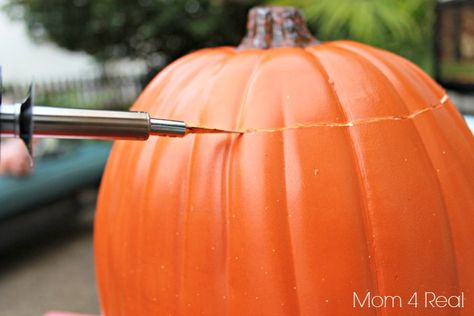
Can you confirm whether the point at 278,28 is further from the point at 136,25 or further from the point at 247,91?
the point at 136,25

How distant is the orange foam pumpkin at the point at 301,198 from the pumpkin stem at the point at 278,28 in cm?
9

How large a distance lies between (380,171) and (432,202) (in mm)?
78

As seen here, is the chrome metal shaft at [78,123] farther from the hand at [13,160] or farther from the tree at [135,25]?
the tree at [135,25]

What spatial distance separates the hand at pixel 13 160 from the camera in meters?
2.67

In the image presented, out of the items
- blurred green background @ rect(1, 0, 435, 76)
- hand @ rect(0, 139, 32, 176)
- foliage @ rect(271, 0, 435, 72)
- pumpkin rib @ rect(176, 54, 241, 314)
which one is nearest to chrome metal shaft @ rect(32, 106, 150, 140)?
pumpkin rib @ rect(176, 54, 241, 314)

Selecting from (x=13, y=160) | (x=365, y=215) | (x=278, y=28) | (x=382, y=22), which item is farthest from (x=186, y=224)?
Answer: (x=13, y=160)

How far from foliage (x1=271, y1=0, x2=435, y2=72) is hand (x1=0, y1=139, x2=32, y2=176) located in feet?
4.67

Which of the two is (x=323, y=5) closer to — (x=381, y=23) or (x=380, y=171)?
(x=381, y=23)

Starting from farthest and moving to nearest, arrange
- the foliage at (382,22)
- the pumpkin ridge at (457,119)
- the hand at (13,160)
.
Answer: the hand at (13,160), the foliage at (382,22), the pumpkin ridge at (457,119)

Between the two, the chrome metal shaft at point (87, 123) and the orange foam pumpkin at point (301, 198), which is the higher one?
the chrome metal shaft at point (87, 123)

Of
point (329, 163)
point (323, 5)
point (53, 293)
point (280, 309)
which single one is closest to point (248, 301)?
point (280, 309)

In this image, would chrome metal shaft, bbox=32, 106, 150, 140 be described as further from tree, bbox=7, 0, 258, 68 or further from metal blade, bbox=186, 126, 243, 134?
tree, bbox=7, 0, 258, 68

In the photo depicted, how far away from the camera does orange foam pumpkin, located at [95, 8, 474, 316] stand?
67cm

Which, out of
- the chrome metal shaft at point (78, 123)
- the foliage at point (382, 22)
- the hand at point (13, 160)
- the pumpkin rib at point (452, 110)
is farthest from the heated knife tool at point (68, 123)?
the hand at point (13, 160)
